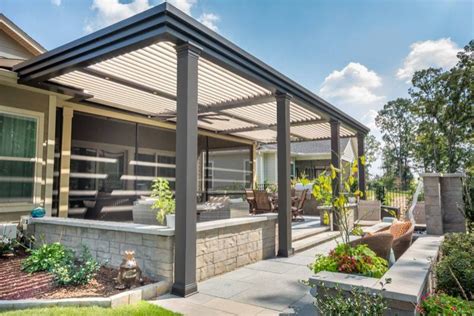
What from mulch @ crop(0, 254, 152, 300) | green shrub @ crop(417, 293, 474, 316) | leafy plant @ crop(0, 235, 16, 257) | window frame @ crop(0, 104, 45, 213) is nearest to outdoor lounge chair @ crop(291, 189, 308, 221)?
mulch @ crop(0, 254, 152, 300)

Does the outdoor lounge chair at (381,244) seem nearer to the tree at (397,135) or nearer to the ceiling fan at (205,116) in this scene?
the ceiling fan at (205,116)

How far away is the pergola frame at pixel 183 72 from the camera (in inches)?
151

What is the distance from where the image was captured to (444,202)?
19.0 feet

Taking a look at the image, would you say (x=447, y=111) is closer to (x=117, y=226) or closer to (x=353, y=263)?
(x=353, y=263)

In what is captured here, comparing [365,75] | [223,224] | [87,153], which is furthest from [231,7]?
[365,75]

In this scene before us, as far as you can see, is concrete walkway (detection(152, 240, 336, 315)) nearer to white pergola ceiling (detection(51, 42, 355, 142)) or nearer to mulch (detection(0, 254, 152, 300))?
mulch (detection(0, 254, 152, 300))

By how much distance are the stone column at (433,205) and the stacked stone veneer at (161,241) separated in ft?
9.19

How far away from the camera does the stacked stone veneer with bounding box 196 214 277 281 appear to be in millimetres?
4344

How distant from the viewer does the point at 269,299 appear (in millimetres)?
3688

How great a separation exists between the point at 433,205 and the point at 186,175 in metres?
4.56

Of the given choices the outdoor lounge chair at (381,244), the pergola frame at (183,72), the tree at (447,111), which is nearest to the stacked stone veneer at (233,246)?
the pergola frame at (183,72)

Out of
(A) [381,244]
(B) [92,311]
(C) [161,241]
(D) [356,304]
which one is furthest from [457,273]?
(B) [92,311]

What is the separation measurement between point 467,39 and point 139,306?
2405 centimetres

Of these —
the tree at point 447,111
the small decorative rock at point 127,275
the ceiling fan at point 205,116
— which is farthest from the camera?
the tree at point 447,111
